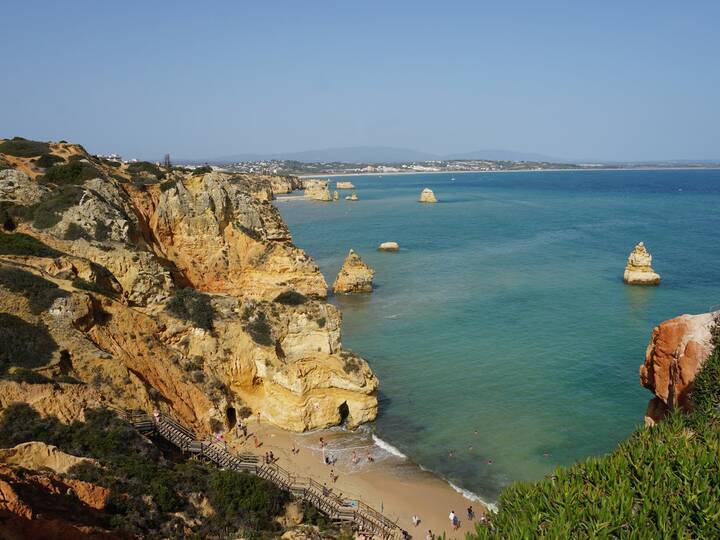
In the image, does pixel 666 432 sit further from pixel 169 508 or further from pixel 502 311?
pixel 502 311

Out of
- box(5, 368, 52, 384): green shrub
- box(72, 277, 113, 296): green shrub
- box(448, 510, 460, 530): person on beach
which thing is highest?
box(72, 277, 113, 296): green shrub

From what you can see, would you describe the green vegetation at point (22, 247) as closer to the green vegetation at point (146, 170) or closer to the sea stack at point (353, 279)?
the green vegetation at point (146, 170)

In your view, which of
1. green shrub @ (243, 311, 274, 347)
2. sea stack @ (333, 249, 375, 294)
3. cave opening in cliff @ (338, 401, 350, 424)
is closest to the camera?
green shrub @ (243, 311, 274, 347)

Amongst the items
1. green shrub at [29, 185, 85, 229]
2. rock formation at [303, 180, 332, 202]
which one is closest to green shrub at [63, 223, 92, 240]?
green shrub at [29, 185, 85, 229]

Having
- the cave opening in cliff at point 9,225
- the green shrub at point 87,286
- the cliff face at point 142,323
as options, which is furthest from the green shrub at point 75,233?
the green shrub at point 87,286

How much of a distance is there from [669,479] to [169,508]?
13101 mm

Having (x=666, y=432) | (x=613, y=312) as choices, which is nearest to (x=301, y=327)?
(x=666, y=432)

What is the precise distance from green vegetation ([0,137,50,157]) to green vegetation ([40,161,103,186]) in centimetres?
377

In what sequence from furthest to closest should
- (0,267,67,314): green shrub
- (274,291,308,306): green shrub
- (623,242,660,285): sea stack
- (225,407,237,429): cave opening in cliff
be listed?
(623,242,660,285): sea stack, (274,291,308,306): green shrub, (225,407,237,429): cave opening in cliff, (0,267,67,314): green shrub

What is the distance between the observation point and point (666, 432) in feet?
46.8

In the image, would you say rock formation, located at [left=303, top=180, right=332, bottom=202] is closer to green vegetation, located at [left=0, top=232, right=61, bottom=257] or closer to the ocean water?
the ocean water

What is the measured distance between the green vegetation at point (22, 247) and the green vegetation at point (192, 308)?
5.82 metres

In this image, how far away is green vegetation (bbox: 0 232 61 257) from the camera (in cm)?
2488

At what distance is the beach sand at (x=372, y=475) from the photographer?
2128cm
